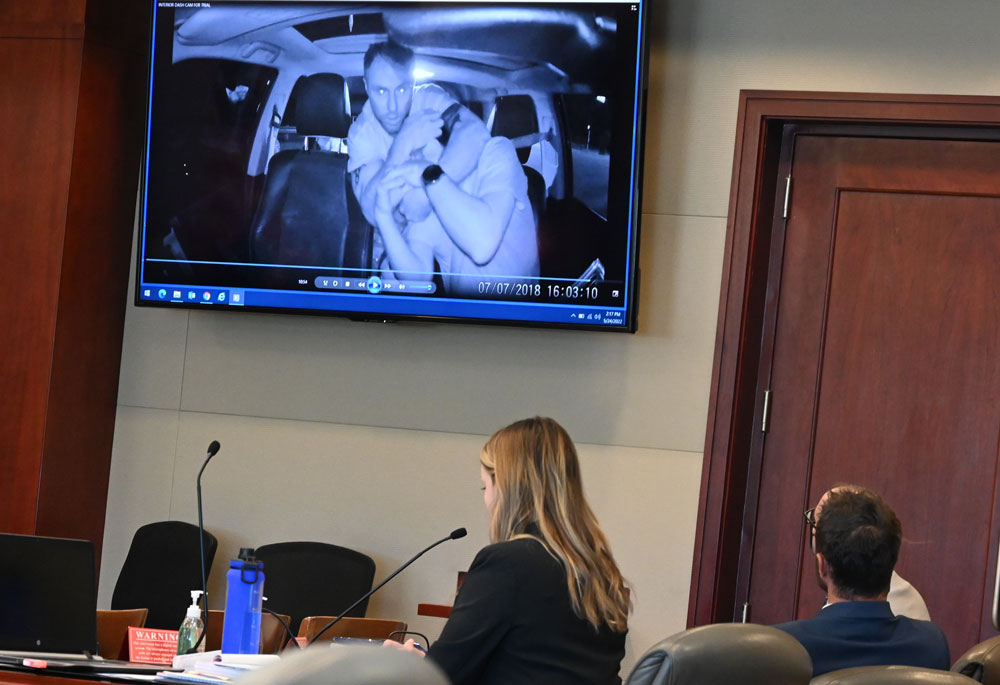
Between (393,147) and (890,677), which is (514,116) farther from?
(890,677)

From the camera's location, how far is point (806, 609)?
157 inches

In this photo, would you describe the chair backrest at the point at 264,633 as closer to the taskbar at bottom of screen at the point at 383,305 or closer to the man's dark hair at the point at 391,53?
the taskbar at bottom of screen at the point at 383,305

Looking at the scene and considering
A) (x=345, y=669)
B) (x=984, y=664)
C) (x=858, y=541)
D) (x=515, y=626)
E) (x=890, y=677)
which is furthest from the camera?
(x=858, y=541)

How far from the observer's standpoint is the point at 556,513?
101 inches

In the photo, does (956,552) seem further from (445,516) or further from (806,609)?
(445,516)

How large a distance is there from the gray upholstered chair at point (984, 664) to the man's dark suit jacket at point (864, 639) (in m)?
0.26

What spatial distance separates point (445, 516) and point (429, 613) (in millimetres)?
330

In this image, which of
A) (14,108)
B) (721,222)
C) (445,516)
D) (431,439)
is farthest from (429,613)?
(14,108)

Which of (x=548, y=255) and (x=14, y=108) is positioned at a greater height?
(x=14, y=108)

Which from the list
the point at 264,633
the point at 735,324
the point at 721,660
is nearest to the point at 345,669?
the point at 721,660

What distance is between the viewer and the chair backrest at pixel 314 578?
159 inches

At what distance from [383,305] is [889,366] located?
5.40 ft

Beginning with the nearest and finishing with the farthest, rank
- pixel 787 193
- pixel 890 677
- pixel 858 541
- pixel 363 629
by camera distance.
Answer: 1. pixel 890 677
2. pixel 858 541
3. pixel 363 629
4. pixel 787 193

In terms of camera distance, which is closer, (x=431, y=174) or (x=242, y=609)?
(x=242, y=609)
